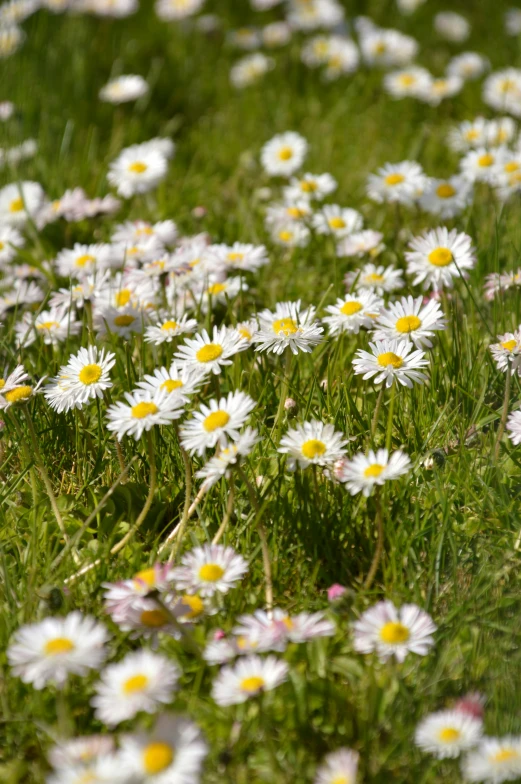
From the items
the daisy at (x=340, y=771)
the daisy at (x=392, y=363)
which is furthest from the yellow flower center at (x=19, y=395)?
the daisy at (x=340, y=771)

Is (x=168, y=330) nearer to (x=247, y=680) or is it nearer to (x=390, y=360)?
(x=390, y=360)

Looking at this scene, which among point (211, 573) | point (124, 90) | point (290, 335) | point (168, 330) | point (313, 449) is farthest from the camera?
point (124, 90)

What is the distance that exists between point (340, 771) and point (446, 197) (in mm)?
2490

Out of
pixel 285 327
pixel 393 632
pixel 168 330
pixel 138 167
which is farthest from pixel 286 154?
pixel 393 632

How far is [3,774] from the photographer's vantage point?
160 centimetres

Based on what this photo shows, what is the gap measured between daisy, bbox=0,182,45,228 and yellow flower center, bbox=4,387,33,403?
1.54 m

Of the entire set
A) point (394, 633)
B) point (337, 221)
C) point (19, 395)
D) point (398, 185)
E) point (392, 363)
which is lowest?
point (394, 633)

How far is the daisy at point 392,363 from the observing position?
6.85ft

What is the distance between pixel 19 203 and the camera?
357 cm

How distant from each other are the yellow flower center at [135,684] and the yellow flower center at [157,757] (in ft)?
0.36

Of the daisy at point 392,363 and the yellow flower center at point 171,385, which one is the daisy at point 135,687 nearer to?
the yellow flower center at point 171,385

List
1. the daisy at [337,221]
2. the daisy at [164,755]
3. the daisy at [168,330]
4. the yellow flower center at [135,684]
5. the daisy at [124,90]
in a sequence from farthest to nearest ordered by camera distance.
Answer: the daisy at [124,90], the daisy at [337,221], the daisy at [168,330], the yellow flower center at [135,684], the daisy at [164,755]

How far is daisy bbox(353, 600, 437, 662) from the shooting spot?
1614 mm

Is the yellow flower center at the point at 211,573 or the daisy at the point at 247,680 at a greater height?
the yellow flower center at the point at 211,573
